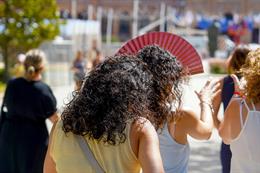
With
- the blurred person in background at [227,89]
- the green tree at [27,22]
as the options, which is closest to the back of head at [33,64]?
the blurred person in background at [227,89]

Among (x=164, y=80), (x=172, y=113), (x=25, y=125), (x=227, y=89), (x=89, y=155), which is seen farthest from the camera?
(x=25, y=125)

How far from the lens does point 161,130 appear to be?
10.2 feet

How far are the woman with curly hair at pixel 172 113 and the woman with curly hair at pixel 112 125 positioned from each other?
38cm

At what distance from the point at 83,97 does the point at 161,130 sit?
0.72m

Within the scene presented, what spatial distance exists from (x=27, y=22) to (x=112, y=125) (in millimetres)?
17391

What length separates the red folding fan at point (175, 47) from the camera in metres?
3.54

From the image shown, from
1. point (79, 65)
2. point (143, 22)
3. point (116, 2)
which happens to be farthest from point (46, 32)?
point (116, 2)

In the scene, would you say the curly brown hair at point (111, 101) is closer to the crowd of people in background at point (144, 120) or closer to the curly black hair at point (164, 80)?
the crowd of people in background at point (144, 120)

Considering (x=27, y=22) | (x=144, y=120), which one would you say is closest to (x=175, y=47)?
(x=144, y=120)

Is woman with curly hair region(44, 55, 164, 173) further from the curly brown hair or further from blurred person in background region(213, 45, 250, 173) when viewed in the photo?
blurred person in background region(213, 45, 250, 173)

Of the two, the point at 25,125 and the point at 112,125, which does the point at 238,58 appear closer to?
the point at 25,125

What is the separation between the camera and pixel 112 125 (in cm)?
243

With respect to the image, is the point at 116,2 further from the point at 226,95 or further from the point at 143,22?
the point at 226,95

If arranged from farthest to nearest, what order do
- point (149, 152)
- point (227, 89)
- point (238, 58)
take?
point (238, 58), point (227, 89), point (149, 152)
